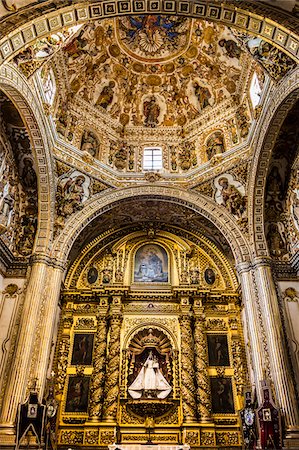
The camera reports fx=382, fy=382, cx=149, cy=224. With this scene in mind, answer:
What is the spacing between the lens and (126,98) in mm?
18125

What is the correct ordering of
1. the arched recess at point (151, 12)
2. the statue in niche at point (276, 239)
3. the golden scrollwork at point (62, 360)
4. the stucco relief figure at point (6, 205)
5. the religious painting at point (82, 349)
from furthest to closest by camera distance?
the religious painting at point (82, 349) < the statue in niche at point (276, 239) < the golden scrollwork at point (62, 360) < the stucco relief figure at point (6, 205) < the arched recess at point (151, 12)

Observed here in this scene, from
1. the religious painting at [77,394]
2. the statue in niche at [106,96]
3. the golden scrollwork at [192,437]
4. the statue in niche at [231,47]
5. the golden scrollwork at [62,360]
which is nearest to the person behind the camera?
the golden scrollwork at [192,437]

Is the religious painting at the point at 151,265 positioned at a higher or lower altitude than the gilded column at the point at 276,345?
higher

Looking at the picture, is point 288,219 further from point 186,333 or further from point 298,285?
point 186,333

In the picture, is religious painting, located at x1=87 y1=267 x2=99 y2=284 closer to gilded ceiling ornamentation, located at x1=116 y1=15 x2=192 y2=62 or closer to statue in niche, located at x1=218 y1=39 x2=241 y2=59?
gilded ceiling ornamentation, located at x1=116 y1=15 x2=192 y2=62

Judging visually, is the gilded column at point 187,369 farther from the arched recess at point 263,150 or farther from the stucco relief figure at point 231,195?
the stucco relief figure at point 231,195

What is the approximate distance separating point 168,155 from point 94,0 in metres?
9.02

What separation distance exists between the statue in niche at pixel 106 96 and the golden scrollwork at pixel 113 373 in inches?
379

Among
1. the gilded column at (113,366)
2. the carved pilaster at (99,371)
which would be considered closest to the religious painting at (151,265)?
the gilded column at (113,366)

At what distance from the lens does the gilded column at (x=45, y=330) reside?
483 inches

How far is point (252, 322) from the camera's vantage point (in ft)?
42.3

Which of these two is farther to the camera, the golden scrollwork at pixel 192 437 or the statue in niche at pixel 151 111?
the statue in niche at pixel 151 111

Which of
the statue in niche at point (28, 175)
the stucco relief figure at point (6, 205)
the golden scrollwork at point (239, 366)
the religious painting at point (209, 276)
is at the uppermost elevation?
the statue in niche at point (28, 175)

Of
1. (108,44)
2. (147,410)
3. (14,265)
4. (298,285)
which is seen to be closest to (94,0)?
(108,44)
